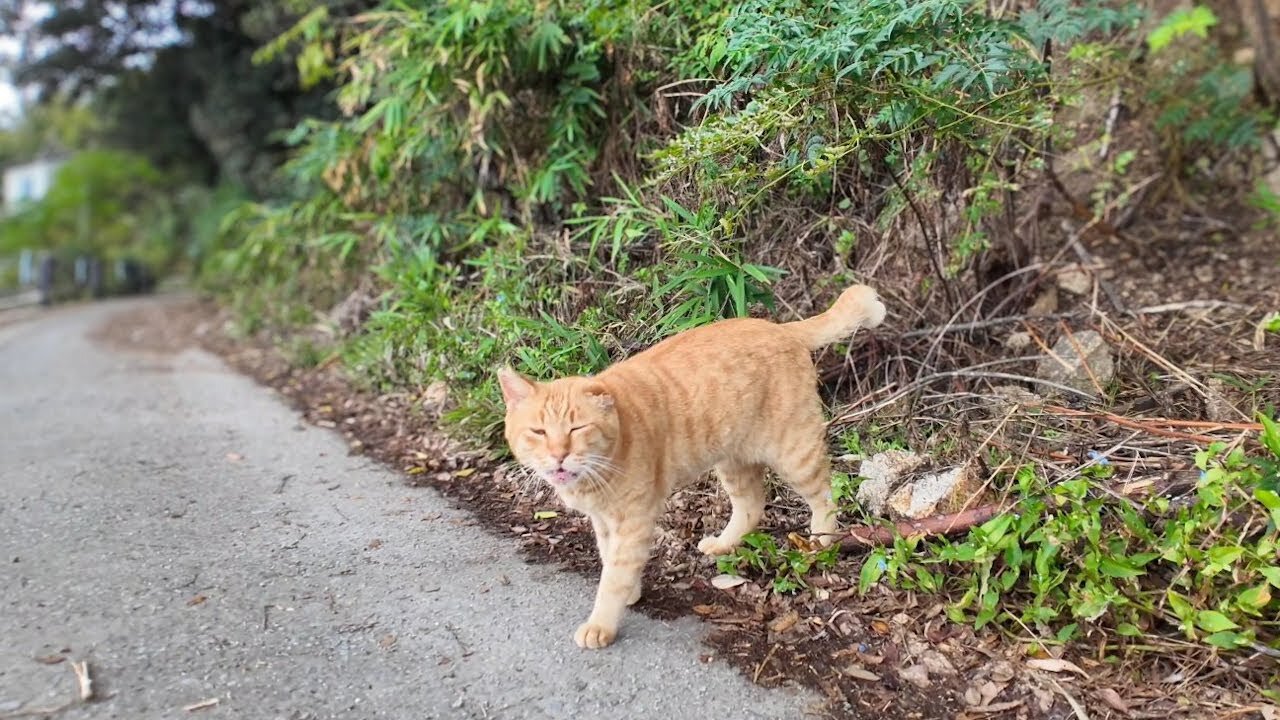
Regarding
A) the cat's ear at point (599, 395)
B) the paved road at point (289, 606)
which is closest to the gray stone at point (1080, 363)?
the paved road at point (289, 606)

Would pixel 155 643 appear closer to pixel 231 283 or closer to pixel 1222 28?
pixel 1222 28

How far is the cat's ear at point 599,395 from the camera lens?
2877mm

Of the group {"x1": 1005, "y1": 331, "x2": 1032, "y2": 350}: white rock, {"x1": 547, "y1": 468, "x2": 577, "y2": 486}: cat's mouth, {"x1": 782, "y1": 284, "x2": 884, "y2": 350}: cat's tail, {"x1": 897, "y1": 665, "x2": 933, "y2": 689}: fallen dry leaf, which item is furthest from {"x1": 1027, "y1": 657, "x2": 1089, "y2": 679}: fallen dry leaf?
{"x1": 1005, "y1": 331, "x2": 1032, "y2": 350}: white rock

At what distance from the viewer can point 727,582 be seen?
3346 mm

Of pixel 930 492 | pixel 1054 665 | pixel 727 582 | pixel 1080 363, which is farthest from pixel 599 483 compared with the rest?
pixel 1080 363

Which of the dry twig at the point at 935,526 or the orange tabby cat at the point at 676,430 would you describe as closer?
the orange tabby cat at the point at 676,430

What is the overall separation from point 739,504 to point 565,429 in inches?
43.4

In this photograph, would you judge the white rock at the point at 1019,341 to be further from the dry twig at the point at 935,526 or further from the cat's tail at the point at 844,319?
the dry twig at the point at 935,526

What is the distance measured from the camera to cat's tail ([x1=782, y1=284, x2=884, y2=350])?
3449 millimetres

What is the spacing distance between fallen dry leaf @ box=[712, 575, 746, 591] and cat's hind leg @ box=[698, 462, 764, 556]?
0.18m

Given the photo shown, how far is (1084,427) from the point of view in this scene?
140 inches

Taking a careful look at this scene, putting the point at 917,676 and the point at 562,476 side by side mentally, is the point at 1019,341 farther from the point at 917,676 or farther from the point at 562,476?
the point at 562,476

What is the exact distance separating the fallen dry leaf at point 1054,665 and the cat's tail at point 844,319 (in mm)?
1400

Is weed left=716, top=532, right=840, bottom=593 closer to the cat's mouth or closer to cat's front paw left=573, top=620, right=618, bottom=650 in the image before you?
cat's front paw left=573, top=620, right=618, bottom=650
